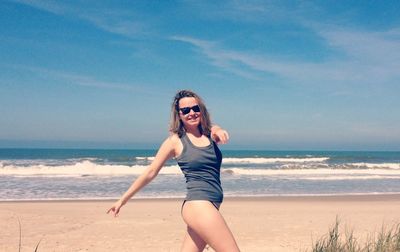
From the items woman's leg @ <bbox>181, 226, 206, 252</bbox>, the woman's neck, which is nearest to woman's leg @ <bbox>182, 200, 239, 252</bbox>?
woman's leg @ <bbox>181, 226, 206, 252</bbox>

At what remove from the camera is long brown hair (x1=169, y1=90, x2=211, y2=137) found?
351cm

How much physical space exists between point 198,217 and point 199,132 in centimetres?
69

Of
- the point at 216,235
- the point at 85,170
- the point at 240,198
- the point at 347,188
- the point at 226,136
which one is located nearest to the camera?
the point at 216,235

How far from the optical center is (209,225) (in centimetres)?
316

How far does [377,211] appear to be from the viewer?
42.7 feet

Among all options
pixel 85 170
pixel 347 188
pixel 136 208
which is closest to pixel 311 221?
pixel 136 208

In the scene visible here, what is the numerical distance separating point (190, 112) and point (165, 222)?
7.64 metres

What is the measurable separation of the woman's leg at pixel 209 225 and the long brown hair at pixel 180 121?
60cm

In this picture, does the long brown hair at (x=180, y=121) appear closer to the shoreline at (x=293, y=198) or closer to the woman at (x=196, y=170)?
the woman at (x=196, y=170)

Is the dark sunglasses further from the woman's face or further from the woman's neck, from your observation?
the woman's neck

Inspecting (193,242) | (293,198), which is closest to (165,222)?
(293,198)

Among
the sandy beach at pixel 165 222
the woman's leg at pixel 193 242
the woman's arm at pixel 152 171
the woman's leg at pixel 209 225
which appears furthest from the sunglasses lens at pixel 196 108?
the sandy beach at pixel 165 222

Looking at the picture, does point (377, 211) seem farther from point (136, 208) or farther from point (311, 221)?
point (136, 208)

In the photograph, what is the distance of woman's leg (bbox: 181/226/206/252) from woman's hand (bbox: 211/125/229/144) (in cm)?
72
